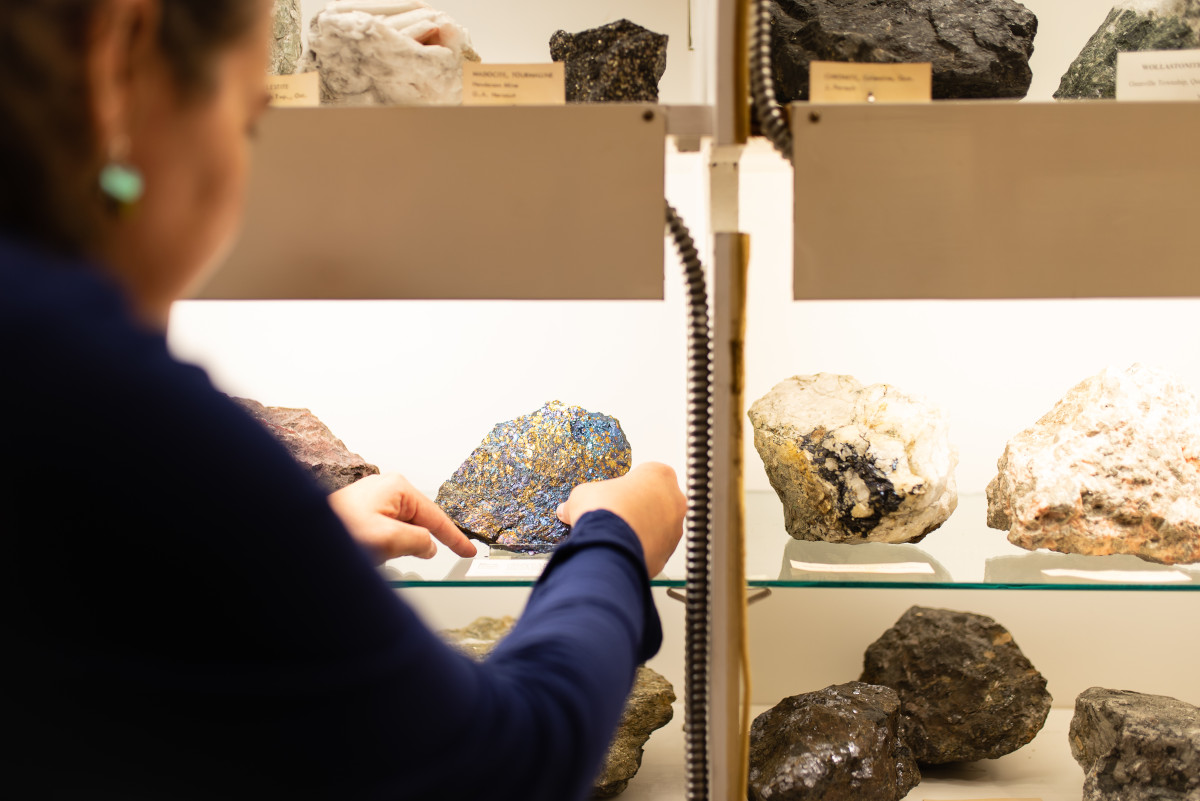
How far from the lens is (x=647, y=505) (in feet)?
2.33

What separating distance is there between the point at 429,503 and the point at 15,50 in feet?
2.36

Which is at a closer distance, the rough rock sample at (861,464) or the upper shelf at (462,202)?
the upper shelf at (462,202)

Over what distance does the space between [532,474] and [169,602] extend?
2.69ft

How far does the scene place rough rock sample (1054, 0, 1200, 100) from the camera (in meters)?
0.98

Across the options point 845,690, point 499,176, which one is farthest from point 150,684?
point 845,690

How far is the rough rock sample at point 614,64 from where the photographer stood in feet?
3.12

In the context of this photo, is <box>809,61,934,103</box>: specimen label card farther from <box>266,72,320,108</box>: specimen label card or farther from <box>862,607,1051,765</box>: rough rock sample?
<box>862,607,1051,765</box>: rough rock sample

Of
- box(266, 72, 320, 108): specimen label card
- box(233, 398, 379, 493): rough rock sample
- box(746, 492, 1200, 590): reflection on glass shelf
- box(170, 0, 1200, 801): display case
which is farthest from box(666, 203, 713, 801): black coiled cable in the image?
box(233, 398, 379, 493): rough rock sample

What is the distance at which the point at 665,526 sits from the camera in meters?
0.73

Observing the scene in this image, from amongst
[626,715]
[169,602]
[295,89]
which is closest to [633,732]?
[626,715]

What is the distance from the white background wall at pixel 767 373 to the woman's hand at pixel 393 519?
1.32ft

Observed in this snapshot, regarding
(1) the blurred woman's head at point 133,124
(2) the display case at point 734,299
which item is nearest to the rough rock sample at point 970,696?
(2) the display case at point 734,299

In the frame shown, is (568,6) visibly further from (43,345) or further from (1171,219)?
(43,345)

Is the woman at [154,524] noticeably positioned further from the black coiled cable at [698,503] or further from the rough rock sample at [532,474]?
the rough rock sample at [532,474]
